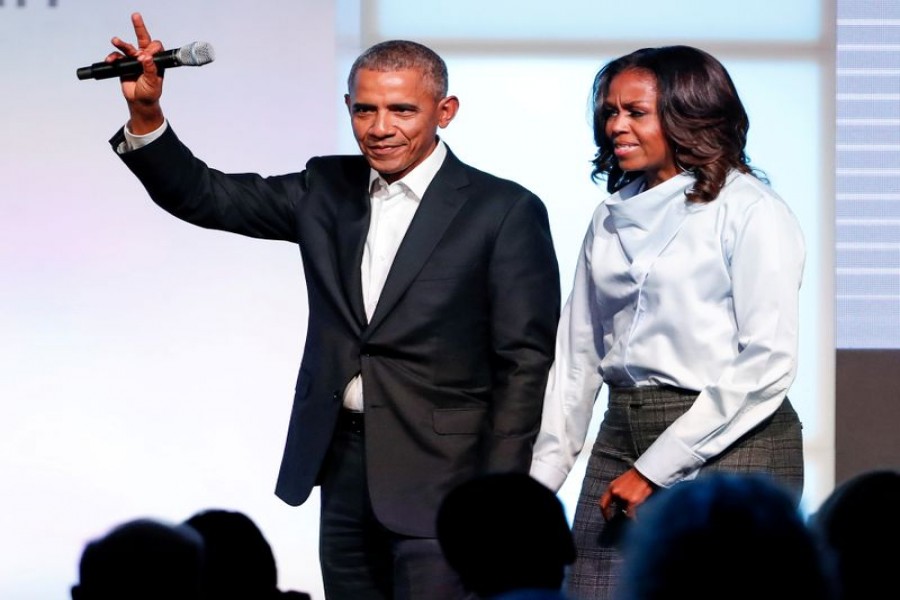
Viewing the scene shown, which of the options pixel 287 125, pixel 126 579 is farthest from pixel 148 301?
pixel 126 579

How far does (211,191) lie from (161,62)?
12.1 inches

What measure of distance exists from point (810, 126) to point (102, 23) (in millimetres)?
2184

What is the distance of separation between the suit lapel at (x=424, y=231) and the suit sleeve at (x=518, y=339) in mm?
110

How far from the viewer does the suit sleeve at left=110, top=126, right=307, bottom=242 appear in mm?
2961

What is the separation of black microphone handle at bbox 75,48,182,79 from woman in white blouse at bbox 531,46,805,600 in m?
0.77

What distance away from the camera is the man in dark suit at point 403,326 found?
2906 mm

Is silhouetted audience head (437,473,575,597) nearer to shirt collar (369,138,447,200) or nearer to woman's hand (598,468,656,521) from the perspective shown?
woman's hand (598,468,656,521)

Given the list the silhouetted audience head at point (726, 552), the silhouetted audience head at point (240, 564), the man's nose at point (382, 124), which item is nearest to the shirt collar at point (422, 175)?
the man's nose at point (382, 124)

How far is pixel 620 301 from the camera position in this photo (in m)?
2.85

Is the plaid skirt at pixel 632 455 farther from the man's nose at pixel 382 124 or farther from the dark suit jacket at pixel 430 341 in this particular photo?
the man's nose at pixel 382 124

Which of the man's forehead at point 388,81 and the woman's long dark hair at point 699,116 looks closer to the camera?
the woman's long dark hair at point 699,116

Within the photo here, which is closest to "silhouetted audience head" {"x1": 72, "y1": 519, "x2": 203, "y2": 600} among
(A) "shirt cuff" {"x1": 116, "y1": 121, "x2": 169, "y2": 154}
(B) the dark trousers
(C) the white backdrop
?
(B) the dark trousers

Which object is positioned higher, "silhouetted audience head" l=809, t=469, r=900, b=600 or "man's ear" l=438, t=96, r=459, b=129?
"man's ear" l=438, t=96, r=459, b=129

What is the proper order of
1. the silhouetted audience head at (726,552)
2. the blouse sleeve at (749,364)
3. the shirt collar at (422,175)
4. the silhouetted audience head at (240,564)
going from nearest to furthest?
the silhouetted audience head at (726,552) < the silhouetted audience head at (240,564) < the blouse sleeve at (749,364) < the shirt collar at (422,175)
